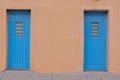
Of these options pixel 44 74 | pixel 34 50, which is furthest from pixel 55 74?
pixel 34 50

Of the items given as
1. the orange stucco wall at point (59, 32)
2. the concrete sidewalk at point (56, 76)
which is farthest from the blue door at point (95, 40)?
the concrete sidewalk at point (56, 76)

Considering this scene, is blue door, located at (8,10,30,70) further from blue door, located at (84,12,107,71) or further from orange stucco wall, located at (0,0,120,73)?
blue door, located at (84,12,107,71)

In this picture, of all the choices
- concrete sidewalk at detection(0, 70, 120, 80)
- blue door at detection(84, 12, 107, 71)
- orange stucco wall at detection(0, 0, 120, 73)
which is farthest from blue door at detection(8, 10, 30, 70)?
blue door at detection(84, 12, 107, 71)

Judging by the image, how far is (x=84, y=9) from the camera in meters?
10.2

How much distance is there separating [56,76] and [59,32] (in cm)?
144

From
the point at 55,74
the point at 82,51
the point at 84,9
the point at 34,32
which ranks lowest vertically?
the point at 55,74

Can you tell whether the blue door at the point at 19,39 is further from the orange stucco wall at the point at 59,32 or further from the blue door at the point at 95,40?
the blue door at the point at 95,40

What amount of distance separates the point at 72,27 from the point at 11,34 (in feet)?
6.62

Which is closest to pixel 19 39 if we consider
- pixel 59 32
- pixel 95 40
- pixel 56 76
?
pixel 59 32

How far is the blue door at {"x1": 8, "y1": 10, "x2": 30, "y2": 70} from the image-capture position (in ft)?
34.3

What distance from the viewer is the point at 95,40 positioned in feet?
34.7

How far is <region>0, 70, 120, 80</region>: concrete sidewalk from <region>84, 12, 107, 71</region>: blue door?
0.53 m

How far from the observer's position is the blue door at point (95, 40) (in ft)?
34.5

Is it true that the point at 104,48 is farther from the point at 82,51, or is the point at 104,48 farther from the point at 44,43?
the point at 44,43
